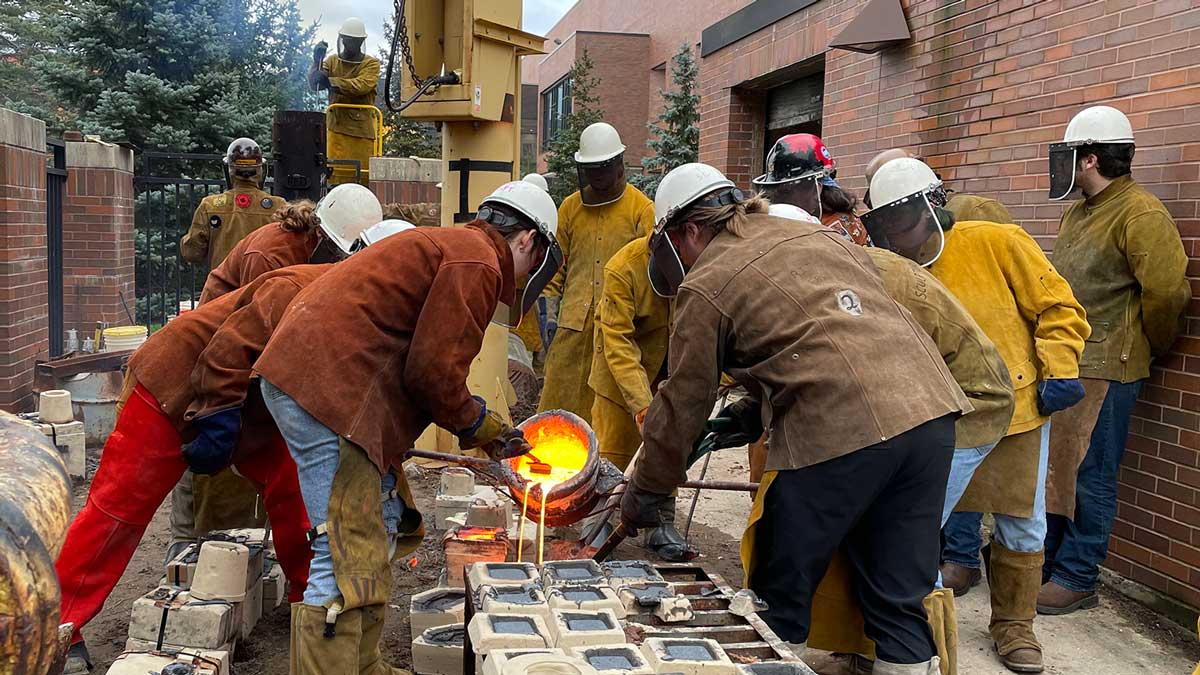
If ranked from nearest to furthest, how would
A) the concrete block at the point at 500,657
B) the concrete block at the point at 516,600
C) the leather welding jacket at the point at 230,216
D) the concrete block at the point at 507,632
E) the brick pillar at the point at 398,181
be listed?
the concrete block at the point at 500,657, the concrete block at the point at 507,632, the concrete block at the point at 516,600, the leather welding jacket at the point at 230,216, the brick pillar at the point at 398,181

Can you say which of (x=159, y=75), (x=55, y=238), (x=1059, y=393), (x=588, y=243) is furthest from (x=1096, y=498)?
(x=159, y=75)

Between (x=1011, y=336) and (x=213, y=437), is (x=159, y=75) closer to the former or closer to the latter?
(x=213, y=437)

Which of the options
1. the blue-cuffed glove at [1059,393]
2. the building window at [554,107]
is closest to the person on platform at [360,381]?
the blue-cuffed glove at [1059,393]

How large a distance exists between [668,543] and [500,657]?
109 inches

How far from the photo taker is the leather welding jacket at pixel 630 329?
466 centimetres

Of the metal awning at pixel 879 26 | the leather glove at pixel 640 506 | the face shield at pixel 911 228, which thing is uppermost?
the metal awning at pixel 879 26

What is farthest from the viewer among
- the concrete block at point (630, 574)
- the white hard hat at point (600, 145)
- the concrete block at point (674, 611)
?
the white hard hat at point (600, 145)

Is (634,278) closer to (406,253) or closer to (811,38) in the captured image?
(406,253)

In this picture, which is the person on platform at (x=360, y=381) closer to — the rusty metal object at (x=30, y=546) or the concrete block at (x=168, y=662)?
the concrete block at (x=168, y=662)

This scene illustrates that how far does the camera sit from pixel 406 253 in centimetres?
302

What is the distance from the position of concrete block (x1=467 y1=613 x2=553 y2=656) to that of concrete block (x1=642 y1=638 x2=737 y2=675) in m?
0.26

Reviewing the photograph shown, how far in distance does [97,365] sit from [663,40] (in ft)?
58.9

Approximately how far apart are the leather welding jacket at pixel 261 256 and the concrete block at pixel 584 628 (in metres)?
2.28

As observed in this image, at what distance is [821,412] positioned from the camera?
281 cm
